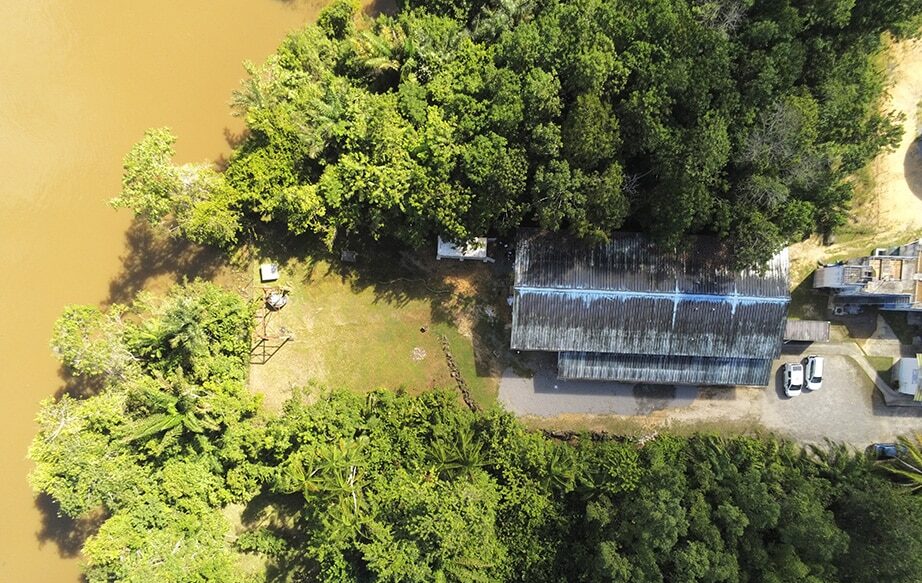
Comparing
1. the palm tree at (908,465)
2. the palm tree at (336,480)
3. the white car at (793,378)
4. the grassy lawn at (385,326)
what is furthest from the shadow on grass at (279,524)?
the palm tree at (908,465)

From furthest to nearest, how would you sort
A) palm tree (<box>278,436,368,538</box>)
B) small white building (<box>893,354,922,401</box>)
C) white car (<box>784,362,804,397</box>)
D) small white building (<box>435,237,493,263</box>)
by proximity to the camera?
white car (<box>784,362,804,397</box>), small white building (<box>435,237,493,263</box>), small white building (<box>893,354,922,401</box>), palm tree (<box>278,436,368,538</box>)

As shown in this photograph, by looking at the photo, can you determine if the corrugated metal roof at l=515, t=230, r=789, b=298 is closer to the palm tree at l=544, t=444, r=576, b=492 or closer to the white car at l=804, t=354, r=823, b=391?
the white car at l=804, t=354, r=823, b=391

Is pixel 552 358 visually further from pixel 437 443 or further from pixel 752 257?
pixel 752 257

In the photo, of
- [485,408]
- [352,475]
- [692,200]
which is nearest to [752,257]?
[692,200]

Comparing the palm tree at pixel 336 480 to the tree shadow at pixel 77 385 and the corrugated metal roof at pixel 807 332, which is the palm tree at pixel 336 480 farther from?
the corrugated metal roof at pixel 807 332

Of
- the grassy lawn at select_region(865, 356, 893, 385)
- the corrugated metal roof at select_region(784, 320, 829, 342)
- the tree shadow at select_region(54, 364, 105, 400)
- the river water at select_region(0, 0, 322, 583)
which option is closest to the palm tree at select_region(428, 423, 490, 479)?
the corrugated metal roof at select_region(784, 320, 829, 342)
